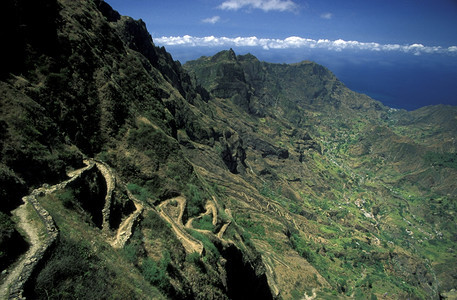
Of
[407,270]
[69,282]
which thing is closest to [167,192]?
[69,282]

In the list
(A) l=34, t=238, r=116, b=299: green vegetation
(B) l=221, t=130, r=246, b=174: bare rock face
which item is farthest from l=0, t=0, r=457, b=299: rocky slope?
(B) l=221, t=130, r=246, b=174: bare rock face

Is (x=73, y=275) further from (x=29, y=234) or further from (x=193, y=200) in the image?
(x=193, y=200)

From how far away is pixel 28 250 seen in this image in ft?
40.0

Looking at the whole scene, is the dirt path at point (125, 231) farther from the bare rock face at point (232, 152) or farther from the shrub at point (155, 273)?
the bare rock face at point (232, 152)

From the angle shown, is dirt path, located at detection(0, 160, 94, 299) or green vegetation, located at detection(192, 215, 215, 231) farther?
green vegetation, located at detection(192, 215, 215, 231)

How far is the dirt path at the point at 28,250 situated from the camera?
10477 mm

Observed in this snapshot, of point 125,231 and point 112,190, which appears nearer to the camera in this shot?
point 125,231

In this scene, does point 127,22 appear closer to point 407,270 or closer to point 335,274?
point 335,274

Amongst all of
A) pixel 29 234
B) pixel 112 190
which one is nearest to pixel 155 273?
pixel 29 234

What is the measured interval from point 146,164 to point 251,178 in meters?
96.6

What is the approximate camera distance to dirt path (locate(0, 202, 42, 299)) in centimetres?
1048

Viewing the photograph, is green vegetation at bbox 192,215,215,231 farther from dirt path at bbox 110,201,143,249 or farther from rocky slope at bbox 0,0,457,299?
dirt path at bbox 110,201,143,249

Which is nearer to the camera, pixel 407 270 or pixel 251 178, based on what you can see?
pixel 407 270

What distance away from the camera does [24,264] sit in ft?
37.3
